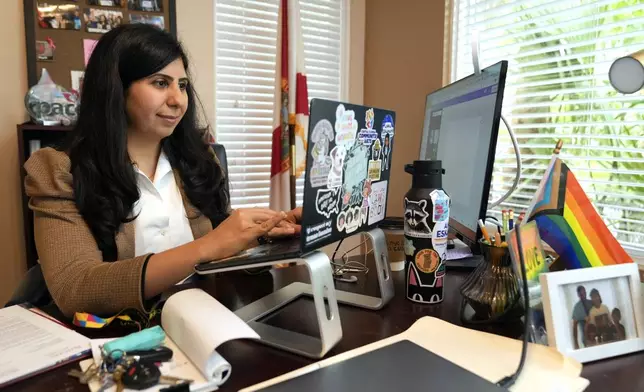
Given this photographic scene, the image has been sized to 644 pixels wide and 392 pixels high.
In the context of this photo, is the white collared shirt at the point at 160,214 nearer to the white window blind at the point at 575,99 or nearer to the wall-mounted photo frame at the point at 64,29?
the wall-mounted photo frame at the point at 64,29

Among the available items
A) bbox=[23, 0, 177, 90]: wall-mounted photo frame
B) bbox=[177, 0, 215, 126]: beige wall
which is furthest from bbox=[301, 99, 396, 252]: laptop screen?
bbox=[23, 0, 177, 90]: wall-mounted photo frame

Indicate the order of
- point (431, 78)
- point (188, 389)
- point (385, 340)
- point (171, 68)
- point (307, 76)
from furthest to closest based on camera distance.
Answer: point (307, 76) → point (431, 78) → point (171, 68) → point (385, 340) → point (188, 389)

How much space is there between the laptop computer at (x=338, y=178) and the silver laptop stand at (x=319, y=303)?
0.10 ft

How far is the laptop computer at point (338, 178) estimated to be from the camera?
71cm

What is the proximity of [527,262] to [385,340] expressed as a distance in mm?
249

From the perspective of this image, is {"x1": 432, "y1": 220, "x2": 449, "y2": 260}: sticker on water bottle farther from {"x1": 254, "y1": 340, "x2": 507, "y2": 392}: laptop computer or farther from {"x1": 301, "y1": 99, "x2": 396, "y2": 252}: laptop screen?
{"x1": 254, "y1": 340, "x2": 507, "y2": 392}: laptop computer

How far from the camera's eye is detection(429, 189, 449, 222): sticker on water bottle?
34.0 inches

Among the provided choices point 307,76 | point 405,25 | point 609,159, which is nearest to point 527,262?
point 609,159

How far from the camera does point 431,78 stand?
7.47 ft

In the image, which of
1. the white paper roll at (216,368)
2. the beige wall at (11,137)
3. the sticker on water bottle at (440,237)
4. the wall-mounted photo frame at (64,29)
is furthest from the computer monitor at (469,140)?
the beige wall at (11,137)

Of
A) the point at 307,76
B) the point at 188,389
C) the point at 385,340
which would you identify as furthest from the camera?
the point at 307,76

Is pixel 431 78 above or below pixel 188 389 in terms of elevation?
above

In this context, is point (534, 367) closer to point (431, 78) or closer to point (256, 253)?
point (256, 253)

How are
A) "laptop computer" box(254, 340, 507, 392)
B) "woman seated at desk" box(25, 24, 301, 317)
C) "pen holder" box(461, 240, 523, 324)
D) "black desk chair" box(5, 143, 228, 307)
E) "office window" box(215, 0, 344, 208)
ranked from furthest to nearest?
"office window" box(215, 0, 344, 208) < "black desk chair" box(5, 143, 228, 307) < "woman seated at desk" box(25, 24, 301, 317) < "pen holder" box(461, 240, 523, 324) < "laptop computer" box(254, 340, 507, 392)
